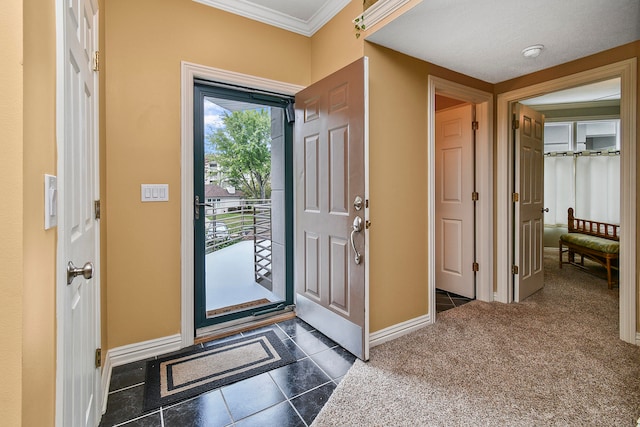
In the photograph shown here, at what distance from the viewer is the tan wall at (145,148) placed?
2.00m

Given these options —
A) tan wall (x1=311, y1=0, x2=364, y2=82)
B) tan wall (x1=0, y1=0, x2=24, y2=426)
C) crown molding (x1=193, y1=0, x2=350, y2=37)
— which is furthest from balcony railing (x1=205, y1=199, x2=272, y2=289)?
tan wall (x1=0, y1=0, x2=24, y2=426)

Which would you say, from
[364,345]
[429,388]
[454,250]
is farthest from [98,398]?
[454,250]

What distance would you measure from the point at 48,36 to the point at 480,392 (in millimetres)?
2398

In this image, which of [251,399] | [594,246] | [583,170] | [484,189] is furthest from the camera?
[583,170]

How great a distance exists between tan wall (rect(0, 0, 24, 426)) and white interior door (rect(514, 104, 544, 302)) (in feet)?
11.8

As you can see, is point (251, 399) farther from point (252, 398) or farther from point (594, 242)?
point (594, 242)

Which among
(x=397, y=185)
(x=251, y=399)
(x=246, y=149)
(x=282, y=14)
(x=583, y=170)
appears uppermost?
(x=282, y=14)

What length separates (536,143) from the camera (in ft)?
10.9

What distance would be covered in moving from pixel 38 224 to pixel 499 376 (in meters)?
2.35

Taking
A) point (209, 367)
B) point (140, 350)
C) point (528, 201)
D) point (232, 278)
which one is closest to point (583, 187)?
point (528, 201)

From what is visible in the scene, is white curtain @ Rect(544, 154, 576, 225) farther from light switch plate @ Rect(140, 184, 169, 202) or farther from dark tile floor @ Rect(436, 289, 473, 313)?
light switch plate @ Rect(140, 184, 169, 202)

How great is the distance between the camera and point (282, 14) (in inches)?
102

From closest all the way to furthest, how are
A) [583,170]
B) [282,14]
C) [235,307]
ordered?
1. [282,14]
2. [235,307]
3. [583,170]

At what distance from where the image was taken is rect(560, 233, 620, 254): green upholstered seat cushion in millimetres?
3455
